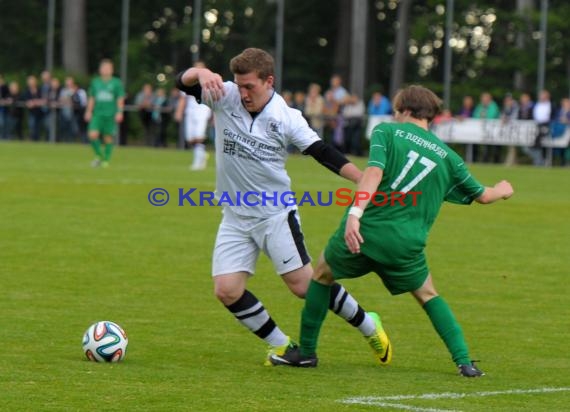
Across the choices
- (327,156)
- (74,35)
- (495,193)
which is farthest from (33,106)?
(495,193)

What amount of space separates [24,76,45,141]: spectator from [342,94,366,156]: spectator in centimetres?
994

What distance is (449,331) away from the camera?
810 cm

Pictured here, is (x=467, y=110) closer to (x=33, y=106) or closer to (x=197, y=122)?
(x=197, y=122)

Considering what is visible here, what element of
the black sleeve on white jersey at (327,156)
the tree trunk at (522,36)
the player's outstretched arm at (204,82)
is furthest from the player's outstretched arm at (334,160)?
the tree trunk at (522,36)

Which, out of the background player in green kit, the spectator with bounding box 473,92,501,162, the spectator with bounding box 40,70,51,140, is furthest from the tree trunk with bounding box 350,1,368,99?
the background player in green kit

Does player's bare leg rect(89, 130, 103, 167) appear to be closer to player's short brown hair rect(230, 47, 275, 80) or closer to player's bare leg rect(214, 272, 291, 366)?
player's bare leg rect(214, 272, 291, 366)

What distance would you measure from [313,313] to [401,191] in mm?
966

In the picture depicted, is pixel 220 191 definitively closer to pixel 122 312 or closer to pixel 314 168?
pixel 122 312

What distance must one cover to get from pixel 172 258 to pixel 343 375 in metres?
5.98

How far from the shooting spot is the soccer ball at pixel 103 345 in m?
8.33

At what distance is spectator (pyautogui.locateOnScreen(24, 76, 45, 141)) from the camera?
4225cm

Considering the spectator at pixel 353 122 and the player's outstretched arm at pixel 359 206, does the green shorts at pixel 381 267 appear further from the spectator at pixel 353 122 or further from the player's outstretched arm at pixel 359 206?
the spectator at pixel 353 122

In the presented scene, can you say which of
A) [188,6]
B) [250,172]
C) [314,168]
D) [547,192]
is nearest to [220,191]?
[250,172]

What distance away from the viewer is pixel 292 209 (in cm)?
846
